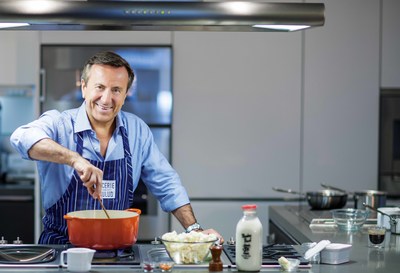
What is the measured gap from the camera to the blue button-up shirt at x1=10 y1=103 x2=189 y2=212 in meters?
2.79

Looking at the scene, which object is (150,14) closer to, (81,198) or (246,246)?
(81,198)

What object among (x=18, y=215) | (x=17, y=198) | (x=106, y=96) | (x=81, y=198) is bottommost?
(x=18, y=215)

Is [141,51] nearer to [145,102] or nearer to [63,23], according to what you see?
[145,102]

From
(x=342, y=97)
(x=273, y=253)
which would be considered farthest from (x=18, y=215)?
(x=273, y=253)

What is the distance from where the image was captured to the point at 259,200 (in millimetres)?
4488

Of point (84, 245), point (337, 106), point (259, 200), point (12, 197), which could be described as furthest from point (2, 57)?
point (84, 245)

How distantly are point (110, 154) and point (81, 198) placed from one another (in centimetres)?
20

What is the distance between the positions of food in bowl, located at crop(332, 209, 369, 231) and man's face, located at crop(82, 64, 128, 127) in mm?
1076

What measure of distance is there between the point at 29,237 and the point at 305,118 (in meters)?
1.81

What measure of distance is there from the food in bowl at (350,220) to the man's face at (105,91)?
108cm

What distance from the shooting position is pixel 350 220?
316 cm

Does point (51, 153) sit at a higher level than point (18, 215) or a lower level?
higher

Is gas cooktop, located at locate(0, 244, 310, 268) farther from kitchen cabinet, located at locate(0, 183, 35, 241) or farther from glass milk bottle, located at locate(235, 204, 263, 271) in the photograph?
kitchen cabinet, located at locate(0, 183, 35, 241)

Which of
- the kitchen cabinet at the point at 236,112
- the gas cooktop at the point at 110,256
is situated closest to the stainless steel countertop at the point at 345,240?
the gas cooktop at the point at 110,256
